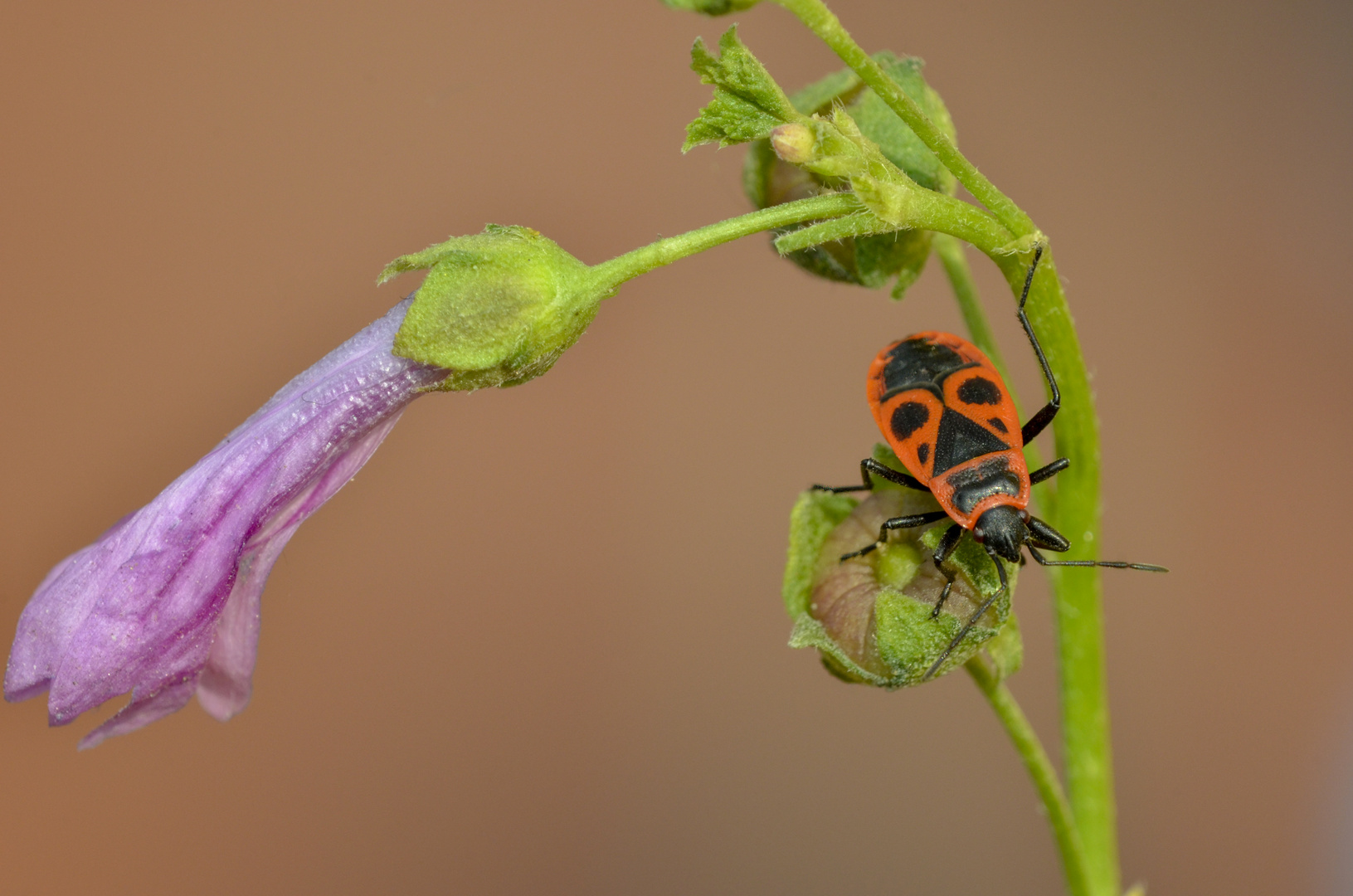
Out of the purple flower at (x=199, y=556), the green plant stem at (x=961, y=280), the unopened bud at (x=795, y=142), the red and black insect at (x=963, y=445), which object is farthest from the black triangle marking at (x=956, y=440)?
the purple flower at (x=199, y=556)

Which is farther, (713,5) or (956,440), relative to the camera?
(956,440)

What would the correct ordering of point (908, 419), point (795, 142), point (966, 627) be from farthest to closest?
point (908, 419) → point (966, 627) → point (795, 142)

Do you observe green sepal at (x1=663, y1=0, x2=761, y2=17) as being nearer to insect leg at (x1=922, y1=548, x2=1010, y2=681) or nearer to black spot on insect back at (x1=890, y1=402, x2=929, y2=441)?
black spot on insect back at (x1=890, y1=402, x2=929, y2=441)

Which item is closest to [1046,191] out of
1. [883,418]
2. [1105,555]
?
[1105,555]

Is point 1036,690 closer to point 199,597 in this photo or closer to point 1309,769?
point 1309,769

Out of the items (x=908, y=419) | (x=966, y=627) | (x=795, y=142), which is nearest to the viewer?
(x=795, y=142)

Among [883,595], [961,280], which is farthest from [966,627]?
[961,280]

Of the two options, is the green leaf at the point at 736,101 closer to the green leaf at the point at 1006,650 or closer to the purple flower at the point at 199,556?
the purple flower at the point at 199,556

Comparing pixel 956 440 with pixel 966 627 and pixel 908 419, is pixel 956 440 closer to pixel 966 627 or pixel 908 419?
pixel 908 419
